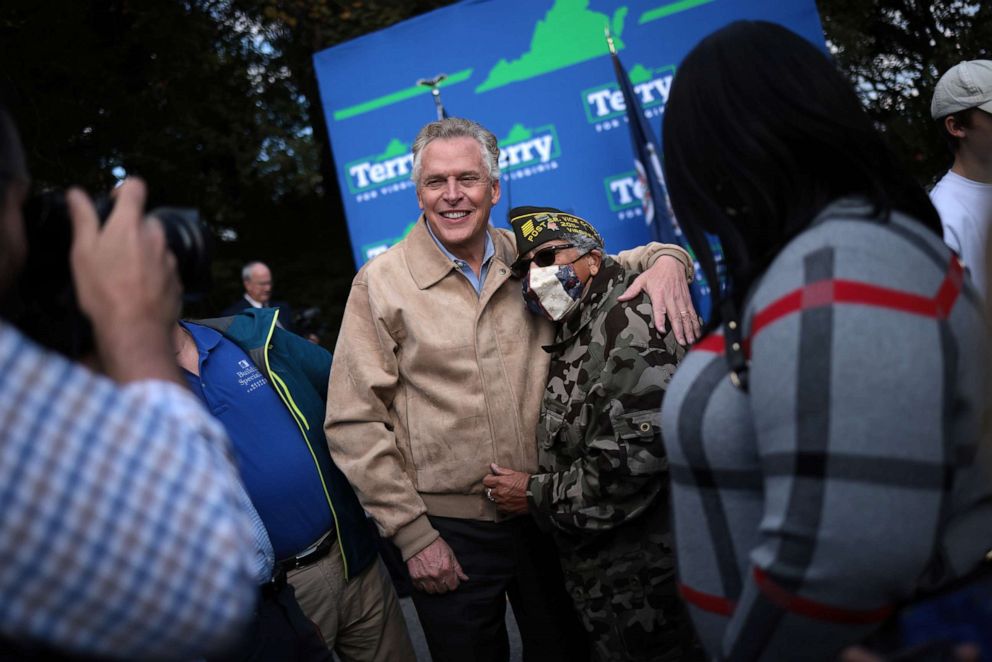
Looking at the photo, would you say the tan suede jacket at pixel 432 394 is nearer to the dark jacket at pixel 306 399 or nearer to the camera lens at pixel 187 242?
the dark jacket at pixel 306 399

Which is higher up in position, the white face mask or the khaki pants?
the white face mask

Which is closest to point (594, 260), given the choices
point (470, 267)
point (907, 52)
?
point (470, 267)

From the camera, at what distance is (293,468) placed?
8.82 feet

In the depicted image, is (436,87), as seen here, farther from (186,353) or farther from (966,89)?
(186,353)

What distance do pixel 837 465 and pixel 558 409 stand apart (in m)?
1.42

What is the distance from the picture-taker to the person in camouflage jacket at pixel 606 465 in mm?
2387

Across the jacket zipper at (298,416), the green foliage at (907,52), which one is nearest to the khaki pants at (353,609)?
the jacket zipper at (298,416)

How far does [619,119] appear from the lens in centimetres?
659

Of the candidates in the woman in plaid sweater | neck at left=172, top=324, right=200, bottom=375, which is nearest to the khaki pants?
neck at left=172, top=324, right=200, bottom=375

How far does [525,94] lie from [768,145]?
18.0ft

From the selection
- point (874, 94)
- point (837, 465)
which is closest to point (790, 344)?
point (837, 465)

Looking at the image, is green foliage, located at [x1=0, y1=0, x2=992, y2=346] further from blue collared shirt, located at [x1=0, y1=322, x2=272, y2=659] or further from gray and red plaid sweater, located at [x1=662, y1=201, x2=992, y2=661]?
blue collared shirt, located at [x1=0, y1=322, x2=272, y2=659]

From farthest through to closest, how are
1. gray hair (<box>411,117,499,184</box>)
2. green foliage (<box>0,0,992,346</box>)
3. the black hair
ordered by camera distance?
green foliage (<box>0,0,992,346</box>) < gray hair (<box>411,117,499,184</box>) < the black hair

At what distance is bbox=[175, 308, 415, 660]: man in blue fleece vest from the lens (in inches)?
104
